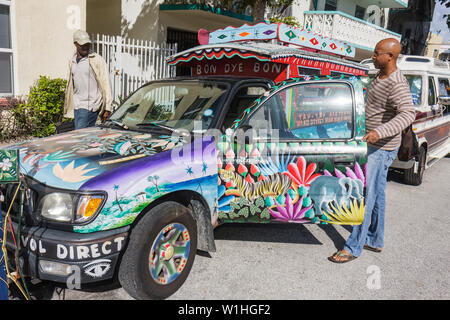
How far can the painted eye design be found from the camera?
2.44m

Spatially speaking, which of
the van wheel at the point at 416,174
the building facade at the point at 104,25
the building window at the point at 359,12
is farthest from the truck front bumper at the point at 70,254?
the building window at the point at 359,12

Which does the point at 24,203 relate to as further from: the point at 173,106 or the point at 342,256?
the point at 342,256

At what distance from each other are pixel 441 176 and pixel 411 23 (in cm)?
2516

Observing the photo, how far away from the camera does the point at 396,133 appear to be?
3477 mm

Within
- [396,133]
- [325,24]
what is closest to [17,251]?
[396,133]

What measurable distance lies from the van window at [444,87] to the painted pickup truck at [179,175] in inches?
193

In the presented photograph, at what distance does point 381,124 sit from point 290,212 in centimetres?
132

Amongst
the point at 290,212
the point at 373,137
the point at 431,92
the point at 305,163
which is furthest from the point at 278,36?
the point at 431,92

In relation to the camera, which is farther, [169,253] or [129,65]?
[129,65]

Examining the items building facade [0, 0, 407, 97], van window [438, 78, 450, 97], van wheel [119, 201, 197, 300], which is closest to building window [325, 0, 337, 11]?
building facade [0, 0, 407, 97]

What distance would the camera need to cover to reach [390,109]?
3.62 meters

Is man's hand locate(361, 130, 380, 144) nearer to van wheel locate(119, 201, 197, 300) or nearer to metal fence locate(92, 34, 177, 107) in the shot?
van wheel locate(119, 201, 197, 300)

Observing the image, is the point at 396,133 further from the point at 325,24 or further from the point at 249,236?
the point at 325,24

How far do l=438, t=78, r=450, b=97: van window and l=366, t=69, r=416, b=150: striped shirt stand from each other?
4.58 metres
